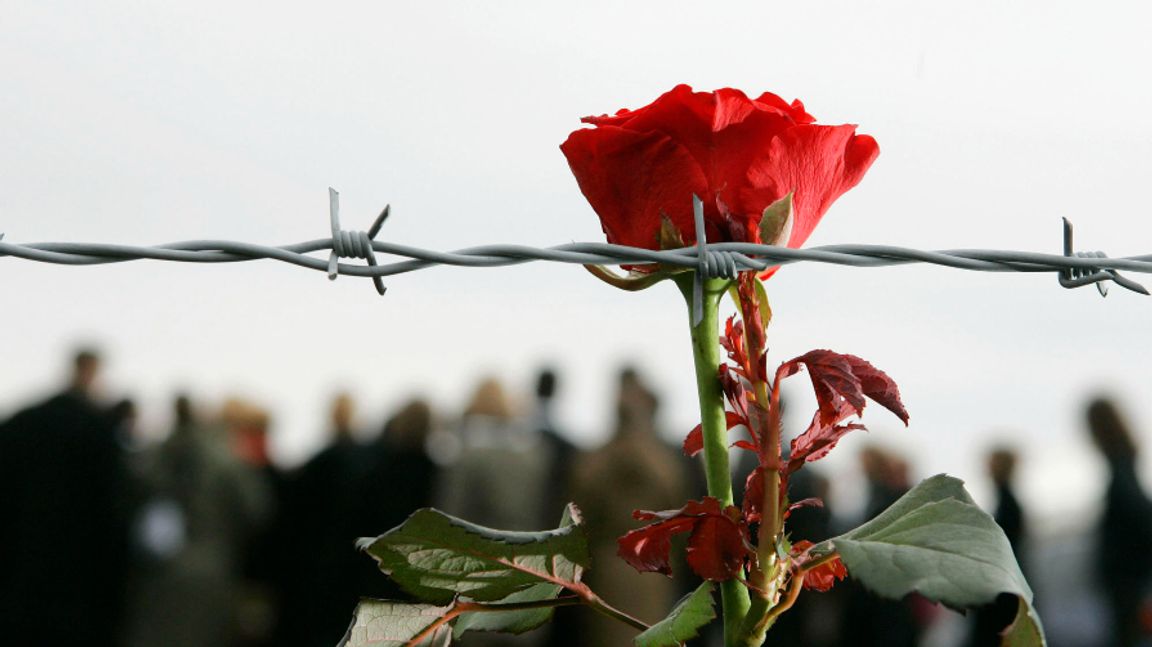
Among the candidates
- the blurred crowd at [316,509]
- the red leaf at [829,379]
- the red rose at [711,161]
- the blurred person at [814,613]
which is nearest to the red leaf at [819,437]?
the red leaf at [829,379]

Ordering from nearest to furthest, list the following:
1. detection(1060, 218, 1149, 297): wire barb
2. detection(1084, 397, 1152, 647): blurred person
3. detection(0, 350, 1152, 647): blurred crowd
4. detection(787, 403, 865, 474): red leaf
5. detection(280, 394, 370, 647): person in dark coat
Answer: detection(787, 403, 865, 474): red leaf, detection(1060, 218, 1149, 297): wire barb, detection(1084, 397, 1152, 647): blurred person, detection(0, 350, 1152, 647): blurred crowd, detection(280, 394, 370, 647): person in dark coat

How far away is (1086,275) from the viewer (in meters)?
0.83

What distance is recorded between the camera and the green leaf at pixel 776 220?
2.24ft

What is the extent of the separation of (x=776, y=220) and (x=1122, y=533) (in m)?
3.25

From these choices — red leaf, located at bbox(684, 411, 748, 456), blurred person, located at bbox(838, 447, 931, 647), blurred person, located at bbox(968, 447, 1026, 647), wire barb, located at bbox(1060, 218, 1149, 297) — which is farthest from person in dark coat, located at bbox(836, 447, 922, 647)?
red leaf, located at bbox(684, 411, 748, 456)

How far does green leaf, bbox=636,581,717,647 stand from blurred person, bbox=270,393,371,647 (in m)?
4.10

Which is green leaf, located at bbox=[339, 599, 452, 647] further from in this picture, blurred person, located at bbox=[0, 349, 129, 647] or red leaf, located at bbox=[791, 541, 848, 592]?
blurred person, located at bbox=[0, 349, 129, 647]

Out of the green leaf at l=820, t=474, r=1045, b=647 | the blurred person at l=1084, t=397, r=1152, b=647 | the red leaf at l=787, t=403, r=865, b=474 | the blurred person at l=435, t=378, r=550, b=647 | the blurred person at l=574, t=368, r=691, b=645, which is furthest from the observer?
the blurred person at l=435, t=378, r=550, b=647

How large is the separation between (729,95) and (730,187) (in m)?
0.06

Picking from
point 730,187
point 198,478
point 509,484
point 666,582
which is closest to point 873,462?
point 666,582

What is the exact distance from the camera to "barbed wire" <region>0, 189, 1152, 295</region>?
0.69 m

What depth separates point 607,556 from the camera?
4391 millimetres

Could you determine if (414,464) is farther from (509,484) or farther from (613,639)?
(613,639)

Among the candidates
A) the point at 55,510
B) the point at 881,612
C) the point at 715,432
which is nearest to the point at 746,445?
the point at 715,432
